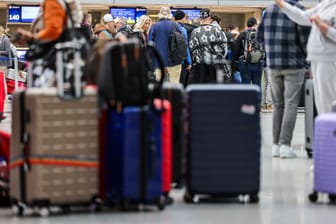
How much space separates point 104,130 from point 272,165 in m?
3.08

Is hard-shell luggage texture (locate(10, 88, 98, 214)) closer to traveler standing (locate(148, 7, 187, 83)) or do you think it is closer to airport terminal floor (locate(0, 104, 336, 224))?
airport terminal floor (locate(0, 104, 336, 224))

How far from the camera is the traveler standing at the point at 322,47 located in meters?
7.20

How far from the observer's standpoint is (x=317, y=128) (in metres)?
5.97

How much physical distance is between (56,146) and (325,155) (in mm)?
1841

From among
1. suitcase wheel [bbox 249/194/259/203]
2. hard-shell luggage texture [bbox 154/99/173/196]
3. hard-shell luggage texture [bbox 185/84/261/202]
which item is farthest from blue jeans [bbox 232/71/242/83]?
hard-shell luggage texture [bbox 154/99/173/196]

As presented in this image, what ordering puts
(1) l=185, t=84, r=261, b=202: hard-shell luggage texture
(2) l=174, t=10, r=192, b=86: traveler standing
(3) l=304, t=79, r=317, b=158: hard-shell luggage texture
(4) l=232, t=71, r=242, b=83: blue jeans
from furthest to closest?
(4) l=232, t=71, r=242, b=83: blue jeans < (2) l=174, t=10, r=192, b=86: traveler standing < (3) l=304, t=79, r=317, b=158: hard-shell luggage texture < (1) l=185, t=84, r=261, b=202: hard-shell luggage texture

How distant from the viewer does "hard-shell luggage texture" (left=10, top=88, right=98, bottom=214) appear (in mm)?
5207

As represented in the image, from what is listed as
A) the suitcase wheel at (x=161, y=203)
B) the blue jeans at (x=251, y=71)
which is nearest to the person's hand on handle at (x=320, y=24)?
the suitcase wheel at (x=161, y=203)

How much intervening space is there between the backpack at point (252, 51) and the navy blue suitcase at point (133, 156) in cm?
1047

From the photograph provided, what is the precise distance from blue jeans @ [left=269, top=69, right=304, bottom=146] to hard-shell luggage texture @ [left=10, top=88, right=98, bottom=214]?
140 inches

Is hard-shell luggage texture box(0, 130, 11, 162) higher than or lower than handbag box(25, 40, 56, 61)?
lower

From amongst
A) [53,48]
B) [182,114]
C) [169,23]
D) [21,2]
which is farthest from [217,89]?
[21,2]

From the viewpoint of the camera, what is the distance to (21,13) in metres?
24.6

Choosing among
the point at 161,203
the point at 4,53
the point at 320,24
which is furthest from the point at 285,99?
the point at 4,53
